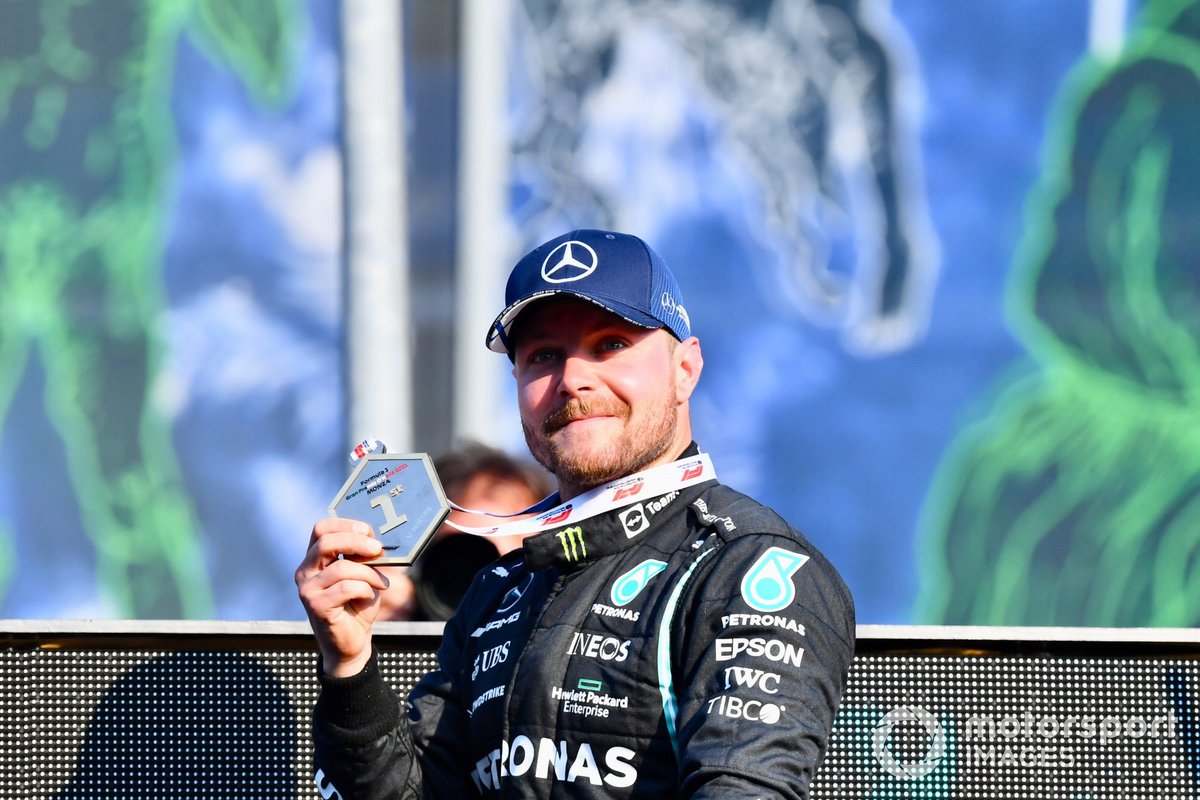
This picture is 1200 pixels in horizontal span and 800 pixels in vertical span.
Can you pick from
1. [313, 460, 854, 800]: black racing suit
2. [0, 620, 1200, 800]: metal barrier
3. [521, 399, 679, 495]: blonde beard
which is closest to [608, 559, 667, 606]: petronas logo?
[313, 460, 854, 800]: black racing suit

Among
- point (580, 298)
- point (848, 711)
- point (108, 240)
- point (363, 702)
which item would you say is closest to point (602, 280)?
point (580, 298)

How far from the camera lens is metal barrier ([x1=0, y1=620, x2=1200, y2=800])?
8.23 feet

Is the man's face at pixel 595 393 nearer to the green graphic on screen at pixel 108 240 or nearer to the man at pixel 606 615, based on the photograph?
the man at pixel 606 615

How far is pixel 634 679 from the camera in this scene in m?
1.95

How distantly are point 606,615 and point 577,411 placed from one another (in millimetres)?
288

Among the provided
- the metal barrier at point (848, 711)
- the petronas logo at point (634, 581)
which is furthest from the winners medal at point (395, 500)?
the metal barrier at point (848, 711)

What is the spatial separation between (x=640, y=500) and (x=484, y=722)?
15.2 inches

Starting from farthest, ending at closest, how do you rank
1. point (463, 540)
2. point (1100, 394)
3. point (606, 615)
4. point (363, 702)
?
point (1100, 394) < point (463, 540) < point (363, 702) < point (606, 615)

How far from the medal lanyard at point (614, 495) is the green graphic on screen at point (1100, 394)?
10.9 feet

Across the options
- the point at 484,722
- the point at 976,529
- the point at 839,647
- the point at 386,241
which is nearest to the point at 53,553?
the point at 386,241

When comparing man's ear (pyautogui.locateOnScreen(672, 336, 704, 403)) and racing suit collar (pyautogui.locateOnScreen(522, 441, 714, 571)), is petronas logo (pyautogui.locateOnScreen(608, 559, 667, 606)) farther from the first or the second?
man's ear (pyautogui.locateOnScreen(672, 336, 704, 403))

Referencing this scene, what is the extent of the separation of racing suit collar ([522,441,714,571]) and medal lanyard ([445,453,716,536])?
1 centimetres

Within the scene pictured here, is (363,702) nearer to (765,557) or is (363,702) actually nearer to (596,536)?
(596,536)

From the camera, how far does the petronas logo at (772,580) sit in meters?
1.91
